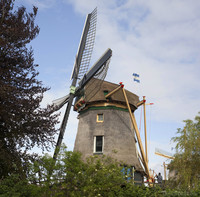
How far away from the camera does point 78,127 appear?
2114 cm

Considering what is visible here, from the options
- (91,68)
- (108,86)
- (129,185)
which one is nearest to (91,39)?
(91,68)

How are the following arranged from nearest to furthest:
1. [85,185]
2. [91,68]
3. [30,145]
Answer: [85,185]
[30,145]
[91,68]

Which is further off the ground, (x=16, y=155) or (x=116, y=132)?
(x=116, y=132)

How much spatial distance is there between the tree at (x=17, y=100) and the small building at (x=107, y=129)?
6.97 meters

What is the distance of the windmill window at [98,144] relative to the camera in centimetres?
1886

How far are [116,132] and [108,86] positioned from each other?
155 inches

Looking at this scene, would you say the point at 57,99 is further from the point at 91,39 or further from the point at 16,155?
the point at 16,155

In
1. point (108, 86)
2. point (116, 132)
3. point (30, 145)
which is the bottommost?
point (30, 145)

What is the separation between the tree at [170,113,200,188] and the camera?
14.2 metres

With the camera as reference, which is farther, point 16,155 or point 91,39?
point 91,39

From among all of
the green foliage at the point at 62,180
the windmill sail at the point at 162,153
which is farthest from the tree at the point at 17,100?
the windmill sail at the point at 162,153

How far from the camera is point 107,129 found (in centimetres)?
1919

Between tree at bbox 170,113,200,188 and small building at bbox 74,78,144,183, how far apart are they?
4196 millimetres

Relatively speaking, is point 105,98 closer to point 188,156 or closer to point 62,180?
point 188,156
